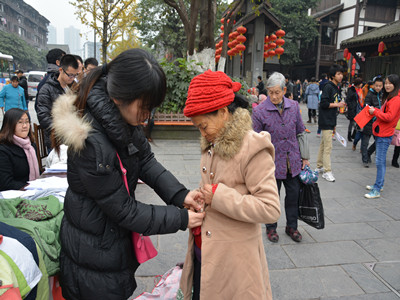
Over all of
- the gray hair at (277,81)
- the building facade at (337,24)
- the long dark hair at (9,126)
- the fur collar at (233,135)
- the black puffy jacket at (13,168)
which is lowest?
the black puffy jacket at (13,168)

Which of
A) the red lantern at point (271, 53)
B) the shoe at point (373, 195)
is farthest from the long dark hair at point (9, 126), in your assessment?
the red lantern at point (271, 53)

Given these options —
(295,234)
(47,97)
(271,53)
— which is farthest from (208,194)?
(271,53)

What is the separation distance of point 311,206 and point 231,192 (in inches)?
80.2

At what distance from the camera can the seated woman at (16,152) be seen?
10.7 ft

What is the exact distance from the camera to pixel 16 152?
11.2 feet

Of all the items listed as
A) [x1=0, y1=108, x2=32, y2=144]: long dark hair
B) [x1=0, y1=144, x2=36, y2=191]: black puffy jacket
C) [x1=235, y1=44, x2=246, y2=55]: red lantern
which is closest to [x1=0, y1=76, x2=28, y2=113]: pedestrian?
[x1=235, y1=44, x2=246, y2=55]: red lantern

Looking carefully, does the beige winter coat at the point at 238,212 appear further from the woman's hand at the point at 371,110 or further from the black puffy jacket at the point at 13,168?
the woman's hand at the point at 371,110

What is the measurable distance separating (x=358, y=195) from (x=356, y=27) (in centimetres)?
2016

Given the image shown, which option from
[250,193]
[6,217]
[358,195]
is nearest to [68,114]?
[250,193]

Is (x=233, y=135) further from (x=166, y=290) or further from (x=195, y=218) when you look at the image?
(x=166, y=290)

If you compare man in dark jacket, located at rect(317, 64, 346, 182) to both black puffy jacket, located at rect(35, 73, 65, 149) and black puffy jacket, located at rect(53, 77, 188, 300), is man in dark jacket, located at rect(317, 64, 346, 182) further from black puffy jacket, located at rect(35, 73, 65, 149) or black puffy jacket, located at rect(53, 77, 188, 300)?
black puffy jacket, located at rect(53, 77, 188, 300)

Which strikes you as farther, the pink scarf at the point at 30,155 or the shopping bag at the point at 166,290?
the pink scarf at the point at 30,155

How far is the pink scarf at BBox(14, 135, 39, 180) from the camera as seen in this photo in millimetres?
3431

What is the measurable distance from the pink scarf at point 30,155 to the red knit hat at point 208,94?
260 cm
